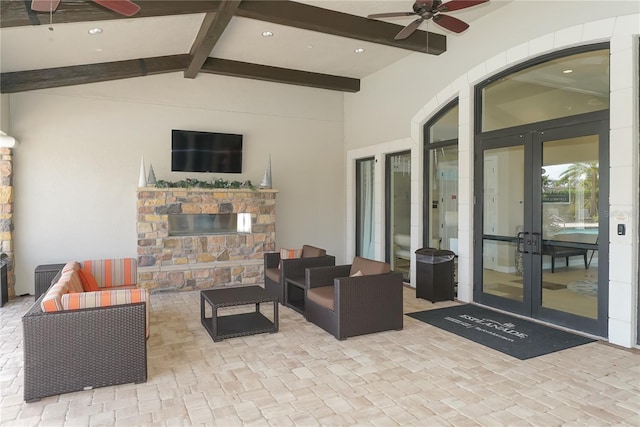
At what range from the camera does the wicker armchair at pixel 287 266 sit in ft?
19.5

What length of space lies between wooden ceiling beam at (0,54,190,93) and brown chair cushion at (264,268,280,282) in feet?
12.0

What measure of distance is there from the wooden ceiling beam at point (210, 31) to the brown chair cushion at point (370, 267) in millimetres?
3278

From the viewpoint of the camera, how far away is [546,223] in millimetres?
5094

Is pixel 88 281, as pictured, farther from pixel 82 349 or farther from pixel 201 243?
pixel 201 243

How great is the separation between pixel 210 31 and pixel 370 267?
3596mm

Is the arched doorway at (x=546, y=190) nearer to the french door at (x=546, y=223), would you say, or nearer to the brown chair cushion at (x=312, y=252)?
the french door at (x=546, y=223)

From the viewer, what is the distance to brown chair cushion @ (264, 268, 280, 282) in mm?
6180

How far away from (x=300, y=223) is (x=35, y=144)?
15.6 feet

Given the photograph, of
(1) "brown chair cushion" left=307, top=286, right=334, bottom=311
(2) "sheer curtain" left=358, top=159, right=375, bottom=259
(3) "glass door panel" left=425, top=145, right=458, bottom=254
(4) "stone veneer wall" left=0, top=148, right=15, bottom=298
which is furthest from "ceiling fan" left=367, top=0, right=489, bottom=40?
(4) "stone veneer wall" left=0, top=148, right=15, bottom=298

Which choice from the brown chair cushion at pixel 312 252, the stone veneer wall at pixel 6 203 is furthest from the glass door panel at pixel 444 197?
the stone veneer wall at pixel 6 203

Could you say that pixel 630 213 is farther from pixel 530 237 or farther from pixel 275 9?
pixel 275 9

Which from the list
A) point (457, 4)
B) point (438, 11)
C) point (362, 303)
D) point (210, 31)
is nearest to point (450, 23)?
point (438, 11)

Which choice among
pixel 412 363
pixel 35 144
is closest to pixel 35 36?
pixel 35 144

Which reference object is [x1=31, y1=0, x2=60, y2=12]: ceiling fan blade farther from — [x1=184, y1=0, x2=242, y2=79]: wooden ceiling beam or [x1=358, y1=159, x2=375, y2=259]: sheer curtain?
[x1=358, y1=159, x2=375, y2=259]: sheer curtain
